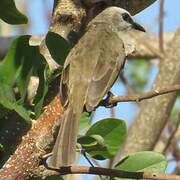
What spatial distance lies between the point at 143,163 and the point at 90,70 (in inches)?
26.3

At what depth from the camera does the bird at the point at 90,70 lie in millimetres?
2246


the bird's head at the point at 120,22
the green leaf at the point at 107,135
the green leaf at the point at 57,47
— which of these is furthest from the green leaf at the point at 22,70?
the bird's head at the point at 120,22

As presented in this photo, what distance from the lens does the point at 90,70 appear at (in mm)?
2662

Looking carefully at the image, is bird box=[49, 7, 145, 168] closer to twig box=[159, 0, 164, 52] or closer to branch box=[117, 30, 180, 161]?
branch box=[117, 30, 180, 161]

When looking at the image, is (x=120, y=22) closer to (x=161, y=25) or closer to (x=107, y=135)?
(x=161, y=25)

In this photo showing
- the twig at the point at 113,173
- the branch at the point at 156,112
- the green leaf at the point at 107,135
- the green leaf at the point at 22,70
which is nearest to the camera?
Answer: the twig at the point at 113,173

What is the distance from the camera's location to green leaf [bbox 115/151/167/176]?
2.09 meters

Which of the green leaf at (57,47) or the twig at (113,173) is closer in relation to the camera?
the twig at (113,173)

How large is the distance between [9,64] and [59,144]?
0.29 meters

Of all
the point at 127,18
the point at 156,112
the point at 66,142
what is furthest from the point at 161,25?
A: the point at 66,142

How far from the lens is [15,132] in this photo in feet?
6.37

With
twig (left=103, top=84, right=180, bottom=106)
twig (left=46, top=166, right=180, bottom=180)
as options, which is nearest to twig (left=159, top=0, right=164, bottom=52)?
twig (left=103, top=84, right=180, bottom=106)

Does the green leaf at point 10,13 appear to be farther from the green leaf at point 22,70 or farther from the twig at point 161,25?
the twig at point 161,25

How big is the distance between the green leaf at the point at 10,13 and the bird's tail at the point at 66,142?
34 cm
